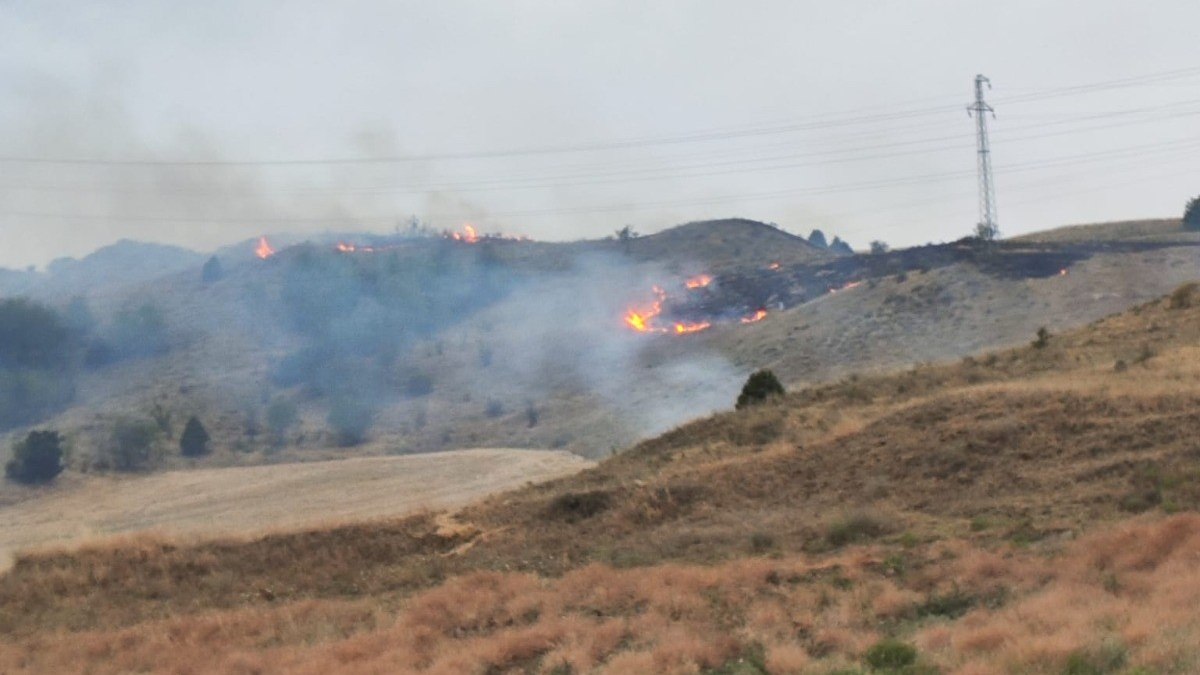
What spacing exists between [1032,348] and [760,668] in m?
23.7

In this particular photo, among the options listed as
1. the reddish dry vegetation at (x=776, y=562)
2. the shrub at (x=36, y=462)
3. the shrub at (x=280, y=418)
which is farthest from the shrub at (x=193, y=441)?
the reddish dry vegetation at (x=776, y=562)

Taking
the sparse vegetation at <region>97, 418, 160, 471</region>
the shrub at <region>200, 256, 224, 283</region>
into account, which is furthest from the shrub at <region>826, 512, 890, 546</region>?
the shrub at <region>200, 256, 224, 283</region>

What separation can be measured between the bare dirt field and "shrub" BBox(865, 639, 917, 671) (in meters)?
21.9

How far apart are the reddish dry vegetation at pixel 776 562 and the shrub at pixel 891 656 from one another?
0.11 m

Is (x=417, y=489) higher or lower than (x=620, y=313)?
A: lower

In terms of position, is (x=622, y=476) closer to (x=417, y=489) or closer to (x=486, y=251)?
(x=417, y=489)

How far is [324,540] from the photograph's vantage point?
77.5 ft

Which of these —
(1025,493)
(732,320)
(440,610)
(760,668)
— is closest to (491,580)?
A: (440,610)

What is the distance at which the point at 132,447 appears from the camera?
57.1 meters

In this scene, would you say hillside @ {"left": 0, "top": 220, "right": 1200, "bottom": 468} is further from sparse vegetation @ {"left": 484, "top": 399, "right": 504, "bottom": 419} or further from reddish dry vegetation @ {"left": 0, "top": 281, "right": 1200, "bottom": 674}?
reddish dry vegetation @ {"left": 0, "top": 281, "right": 1200, "bottom": 674}

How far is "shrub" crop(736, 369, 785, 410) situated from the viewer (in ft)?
104

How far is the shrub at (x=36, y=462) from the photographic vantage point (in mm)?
53812

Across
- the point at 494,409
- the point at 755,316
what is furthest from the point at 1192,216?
the point at 494,409

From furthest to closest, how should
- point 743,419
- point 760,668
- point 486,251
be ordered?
point 486,251, point 743,419, point 760,668
